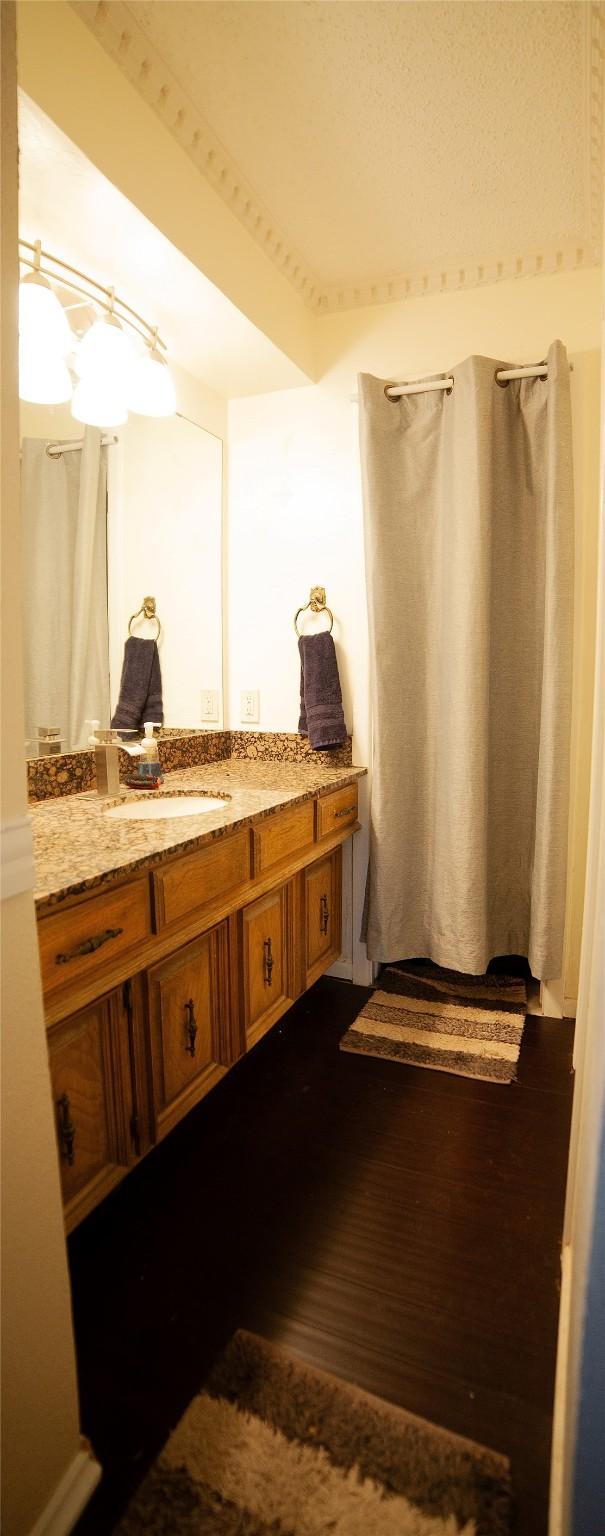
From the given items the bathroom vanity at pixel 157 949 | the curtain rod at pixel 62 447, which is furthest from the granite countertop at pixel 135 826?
the curtain rod at pixel 62 447

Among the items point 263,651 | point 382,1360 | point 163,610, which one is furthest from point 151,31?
point 382,1360

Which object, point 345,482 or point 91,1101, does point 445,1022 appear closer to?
point 91,1101

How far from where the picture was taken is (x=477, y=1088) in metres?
1.91

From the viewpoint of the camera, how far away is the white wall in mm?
2123

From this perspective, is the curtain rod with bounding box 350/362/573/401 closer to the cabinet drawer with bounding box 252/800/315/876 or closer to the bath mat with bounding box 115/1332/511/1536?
the cabinet drawer with bounding box 252/800/315/876

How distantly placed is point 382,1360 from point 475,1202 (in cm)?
43

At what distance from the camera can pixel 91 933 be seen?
1.16 m

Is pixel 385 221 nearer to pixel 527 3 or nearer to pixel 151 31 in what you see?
pixel 527 3

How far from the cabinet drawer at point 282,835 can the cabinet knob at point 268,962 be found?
0.78 ft

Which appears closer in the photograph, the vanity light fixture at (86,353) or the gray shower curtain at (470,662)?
the vanity light fixture at (86,353)

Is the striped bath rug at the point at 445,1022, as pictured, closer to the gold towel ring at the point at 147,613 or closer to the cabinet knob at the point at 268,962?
the cabinet knob at the point at 268,962

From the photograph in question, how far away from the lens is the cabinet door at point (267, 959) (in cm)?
176

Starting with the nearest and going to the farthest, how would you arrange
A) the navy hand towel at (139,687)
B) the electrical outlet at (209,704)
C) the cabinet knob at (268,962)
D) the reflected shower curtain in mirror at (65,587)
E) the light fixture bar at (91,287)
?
the light fixture bar at (91,287) → the reflected shower curtain in mirror at (65,587) → the cabinet knob at (268,962) → the navy hand towel at (139,687) → the electrical outlet at (209,704)

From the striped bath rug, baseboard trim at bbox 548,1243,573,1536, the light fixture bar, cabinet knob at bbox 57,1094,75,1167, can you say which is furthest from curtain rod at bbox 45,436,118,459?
baseboard trim at bbox 548,1243,573,1536
